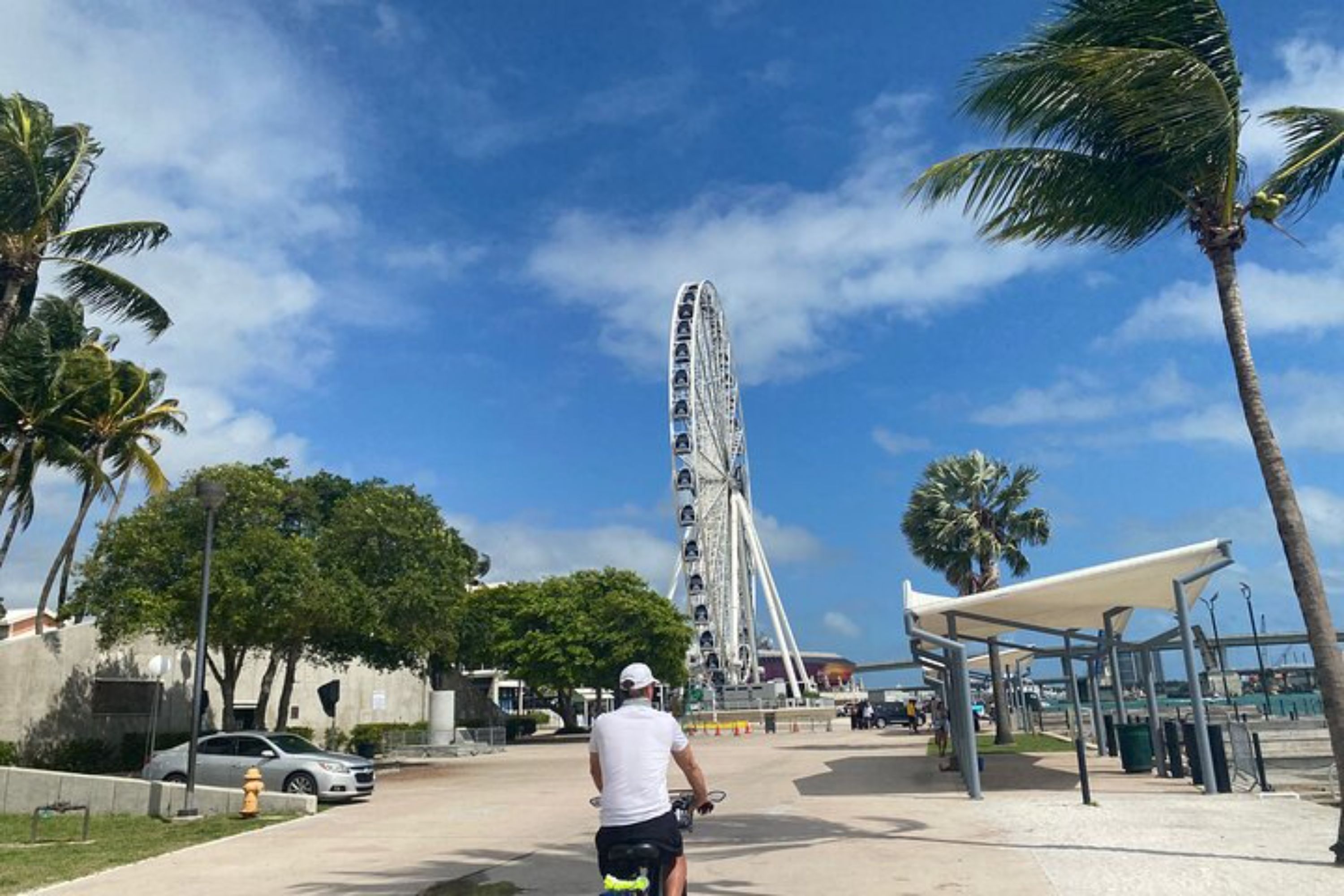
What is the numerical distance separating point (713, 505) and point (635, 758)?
186 ft

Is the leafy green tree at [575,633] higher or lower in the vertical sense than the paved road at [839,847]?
higher

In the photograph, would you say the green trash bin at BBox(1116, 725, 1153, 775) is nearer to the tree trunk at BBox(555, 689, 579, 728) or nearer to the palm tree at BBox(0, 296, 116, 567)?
the palm tree at BBox(0, 296, 116, 567)

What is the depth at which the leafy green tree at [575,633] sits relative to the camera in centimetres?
5447

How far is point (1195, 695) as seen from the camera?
15547mm

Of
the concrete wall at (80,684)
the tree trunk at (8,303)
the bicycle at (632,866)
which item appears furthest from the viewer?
the concrete wall at (80,684)

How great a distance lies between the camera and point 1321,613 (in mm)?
10367

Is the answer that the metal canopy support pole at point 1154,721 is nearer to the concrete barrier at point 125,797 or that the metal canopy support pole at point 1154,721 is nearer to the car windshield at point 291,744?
the concrete barrier at point 125,797

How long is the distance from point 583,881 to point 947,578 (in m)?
28.9

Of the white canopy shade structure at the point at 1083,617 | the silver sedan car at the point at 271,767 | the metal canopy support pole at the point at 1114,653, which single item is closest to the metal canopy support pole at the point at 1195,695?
the white canopy shade structure at the point at 1083,617

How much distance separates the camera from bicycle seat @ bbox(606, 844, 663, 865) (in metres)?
5.09

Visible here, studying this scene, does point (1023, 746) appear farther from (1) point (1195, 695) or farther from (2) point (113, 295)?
(2) point (113, 295)

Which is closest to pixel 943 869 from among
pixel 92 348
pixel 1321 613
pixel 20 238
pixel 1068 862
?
pixel 1068 862

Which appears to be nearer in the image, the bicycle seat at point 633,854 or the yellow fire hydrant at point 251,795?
the bicycle seat at point 633,854

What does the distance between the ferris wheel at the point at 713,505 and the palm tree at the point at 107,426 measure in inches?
1008
